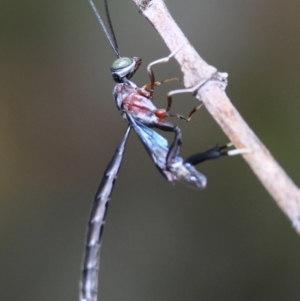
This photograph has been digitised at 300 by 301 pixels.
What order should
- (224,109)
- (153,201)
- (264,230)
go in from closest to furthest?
(224,109) → (264,230) → (153,201)

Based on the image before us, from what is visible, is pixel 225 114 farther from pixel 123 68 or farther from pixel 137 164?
pixel 137 164

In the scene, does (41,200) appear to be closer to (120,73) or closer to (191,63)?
(120,73)

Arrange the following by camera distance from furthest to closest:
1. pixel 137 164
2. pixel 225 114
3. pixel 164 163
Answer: pixel 137 164 < pixel 164 163 < pixel 225 114

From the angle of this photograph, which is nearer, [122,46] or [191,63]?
[191,63]

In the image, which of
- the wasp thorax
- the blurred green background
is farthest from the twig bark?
the blurred green background

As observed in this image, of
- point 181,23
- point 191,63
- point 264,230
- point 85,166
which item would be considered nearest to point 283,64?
point 181,23

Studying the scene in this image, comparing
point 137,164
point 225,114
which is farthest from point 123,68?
point 137,164

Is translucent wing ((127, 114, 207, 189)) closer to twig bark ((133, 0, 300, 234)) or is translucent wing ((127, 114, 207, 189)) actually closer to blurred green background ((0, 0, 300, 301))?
twig bark ((133, 0, 300, 234))
